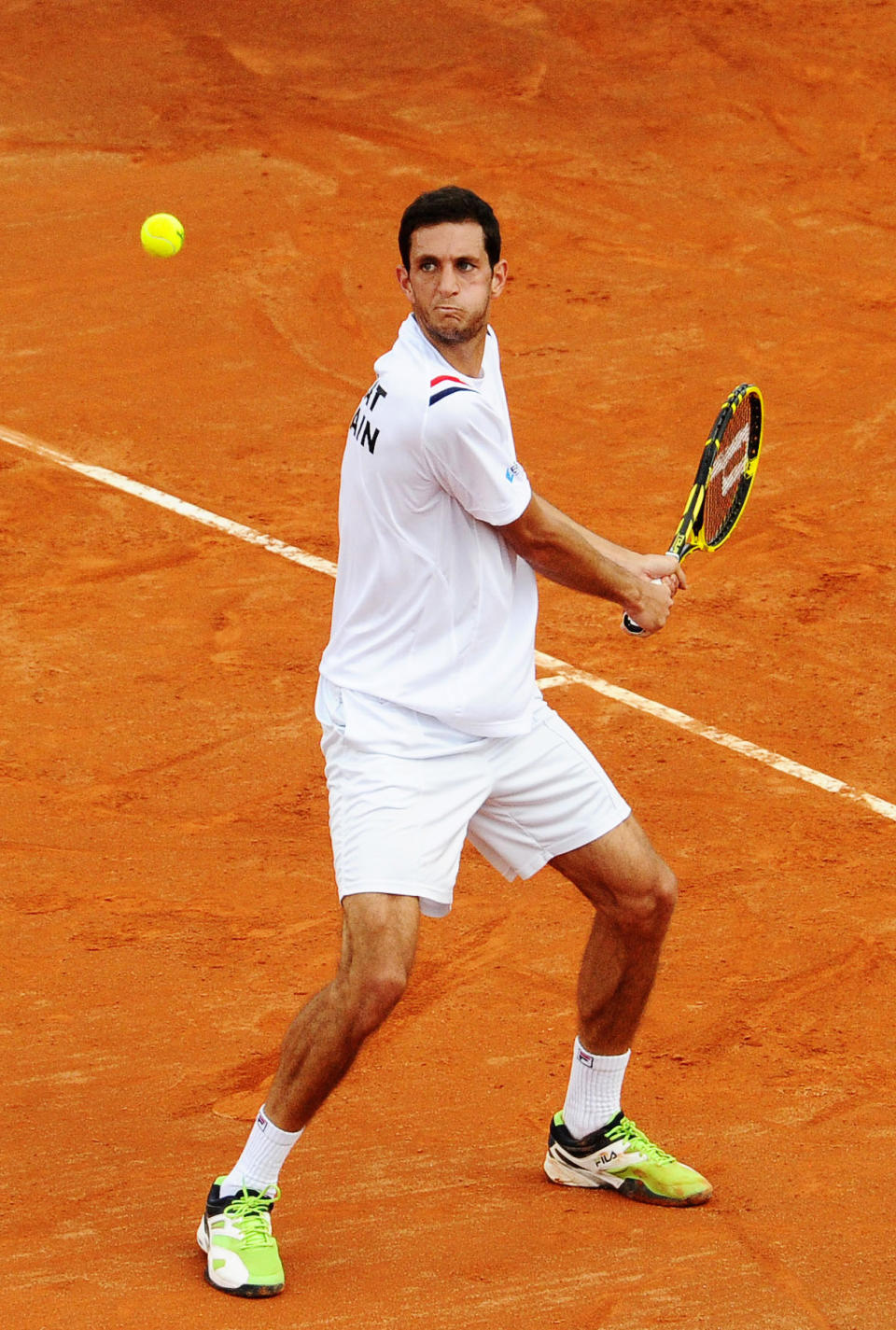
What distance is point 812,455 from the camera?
10.3 metres

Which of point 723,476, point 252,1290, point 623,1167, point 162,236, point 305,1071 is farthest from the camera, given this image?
point 162,236

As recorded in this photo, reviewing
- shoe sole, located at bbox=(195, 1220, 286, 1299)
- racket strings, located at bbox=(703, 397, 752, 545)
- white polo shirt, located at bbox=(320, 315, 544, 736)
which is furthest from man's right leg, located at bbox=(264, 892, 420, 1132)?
racket strings, located at bbox=(703, 397, 752, 545)

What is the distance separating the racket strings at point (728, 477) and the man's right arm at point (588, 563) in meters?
0.69

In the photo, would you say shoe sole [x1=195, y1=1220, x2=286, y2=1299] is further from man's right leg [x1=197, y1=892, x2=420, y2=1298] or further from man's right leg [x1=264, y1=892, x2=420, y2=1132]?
man's right leg [x1=264, y1=892, x2=420, y2=1132]

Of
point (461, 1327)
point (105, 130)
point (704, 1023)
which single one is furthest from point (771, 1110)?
point (105, 130)

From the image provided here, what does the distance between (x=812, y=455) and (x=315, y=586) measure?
3095 millimetres

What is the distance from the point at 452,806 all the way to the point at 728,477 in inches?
71.6

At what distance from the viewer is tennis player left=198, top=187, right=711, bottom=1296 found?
4.52 meters

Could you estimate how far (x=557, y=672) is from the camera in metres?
8.23

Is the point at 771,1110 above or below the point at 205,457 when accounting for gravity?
below

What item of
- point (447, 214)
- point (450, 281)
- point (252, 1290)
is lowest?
point (252, 1290)

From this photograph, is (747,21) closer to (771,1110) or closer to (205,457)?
(205,457)

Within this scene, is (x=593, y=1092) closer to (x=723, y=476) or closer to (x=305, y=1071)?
(x=305, y=1071)

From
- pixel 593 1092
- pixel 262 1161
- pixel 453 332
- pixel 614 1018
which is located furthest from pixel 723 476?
pixel 262 1161
